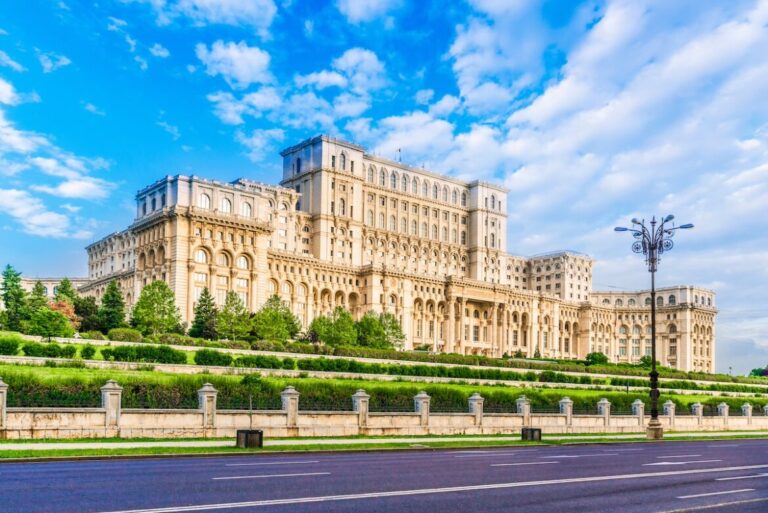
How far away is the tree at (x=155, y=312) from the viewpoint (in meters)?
77.9

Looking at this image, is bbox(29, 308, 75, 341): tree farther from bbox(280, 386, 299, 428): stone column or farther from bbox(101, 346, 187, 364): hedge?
bbox(280, 386, 299, 428): stone column

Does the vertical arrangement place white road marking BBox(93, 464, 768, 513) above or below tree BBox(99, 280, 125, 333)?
below

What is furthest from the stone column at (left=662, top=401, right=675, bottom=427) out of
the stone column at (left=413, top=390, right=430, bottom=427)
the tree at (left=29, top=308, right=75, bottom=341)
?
the tree at (left=29, top=308, right=75, bottom=341)

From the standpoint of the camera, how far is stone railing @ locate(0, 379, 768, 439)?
2734 centimetres

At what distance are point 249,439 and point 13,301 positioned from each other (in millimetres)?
72146

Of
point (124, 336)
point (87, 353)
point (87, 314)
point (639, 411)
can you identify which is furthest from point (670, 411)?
point (87, 314)

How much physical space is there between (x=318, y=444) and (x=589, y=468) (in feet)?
34.1

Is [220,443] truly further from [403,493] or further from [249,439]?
[403,493]

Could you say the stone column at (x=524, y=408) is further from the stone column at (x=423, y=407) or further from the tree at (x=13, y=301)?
the tree at (x=13, y=301)

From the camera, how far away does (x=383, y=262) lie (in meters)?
133

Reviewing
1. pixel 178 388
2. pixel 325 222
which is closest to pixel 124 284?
pixel 325 222

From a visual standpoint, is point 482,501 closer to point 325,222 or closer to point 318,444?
point 318,444

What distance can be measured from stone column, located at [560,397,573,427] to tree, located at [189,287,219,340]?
47.2 meters

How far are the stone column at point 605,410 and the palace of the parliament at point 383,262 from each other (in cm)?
5831
